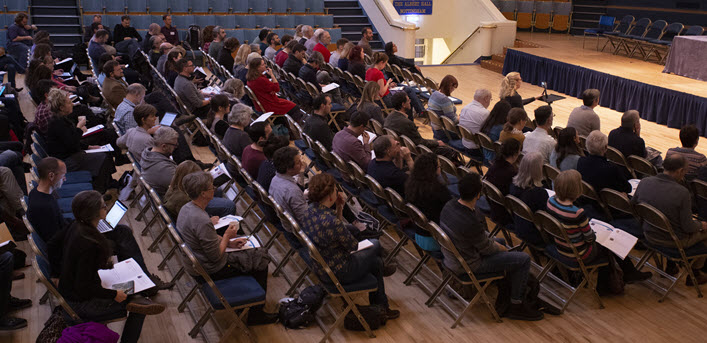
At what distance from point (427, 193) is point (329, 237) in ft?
3.35

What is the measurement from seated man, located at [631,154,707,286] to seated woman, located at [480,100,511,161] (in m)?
2.30

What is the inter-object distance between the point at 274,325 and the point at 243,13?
1338 centimetres

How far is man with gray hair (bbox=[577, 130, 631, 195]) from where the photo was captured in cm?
586

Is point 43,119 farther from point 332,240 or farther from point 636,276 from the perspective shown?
point 636,276

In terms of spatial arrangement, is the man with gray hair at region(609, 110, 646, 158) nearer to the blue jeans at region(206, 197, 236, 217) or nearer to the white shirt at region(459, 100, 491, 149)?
the white shirt at region(459, 100, 491, 149)

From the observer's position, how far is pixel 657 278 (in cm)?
571

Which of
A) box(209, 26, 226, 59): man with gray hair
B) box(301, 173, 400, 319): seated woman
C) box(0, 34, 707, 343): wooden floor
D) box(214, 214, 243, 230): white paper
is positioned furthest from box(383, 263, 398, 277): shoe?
box(209, 26, 226, 59): man with gray hair

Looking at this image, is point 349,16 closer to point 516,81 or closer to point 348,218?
point 516,81

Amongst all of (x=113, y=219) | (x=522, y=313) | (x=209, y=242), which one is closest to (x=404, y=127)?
(x=522, y=313)

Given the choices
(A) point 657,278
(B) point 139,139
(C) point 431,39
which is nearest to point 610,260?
(A) point 657,278

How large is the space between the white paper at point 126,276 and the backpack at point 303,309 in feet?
3.45

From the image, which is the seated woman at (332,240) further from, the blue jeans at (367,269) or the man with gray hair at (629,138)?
the man with gray hair at (629,138)

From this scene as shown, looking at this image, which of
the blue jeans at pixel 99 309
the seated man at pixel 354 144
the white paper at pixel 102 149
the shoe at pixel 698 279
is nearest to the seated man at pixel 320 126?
the seated man at pixel 354 144

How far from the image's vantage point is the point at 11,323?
15.7 feet
